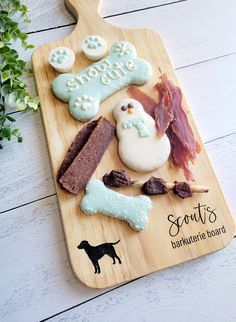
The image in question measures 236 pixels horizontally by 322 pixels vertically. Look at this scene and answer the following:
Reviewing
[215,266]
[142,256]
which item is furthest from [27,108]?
[215,266]

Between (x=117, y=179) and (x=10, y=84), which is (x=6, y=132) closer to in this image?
(x=10, y=84)

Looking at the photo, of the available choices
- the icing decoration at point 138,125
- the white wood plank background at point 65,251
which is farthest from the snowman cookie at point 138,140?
the white wood plank background at point 65,251

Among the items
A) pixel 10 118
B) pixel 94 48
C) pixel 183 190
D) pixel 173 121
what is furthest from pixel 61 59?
pixel 183 190

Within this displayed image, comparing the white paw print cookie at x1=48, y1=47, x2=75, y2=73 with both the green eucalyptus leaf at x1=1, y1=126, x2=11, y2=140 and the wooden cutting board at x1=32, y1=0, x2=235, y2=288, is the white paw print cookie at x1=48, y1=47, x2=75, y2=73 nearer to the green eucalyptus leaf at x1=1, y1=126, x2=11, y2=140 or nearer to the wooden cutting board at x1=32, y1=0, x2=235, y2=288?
the wooden cutting board at x1=32, y1=0, x2=235, y2=288

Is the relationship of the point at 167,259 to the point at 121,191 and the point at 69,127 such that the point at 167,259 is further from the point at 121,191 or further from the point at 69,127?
the point at 69,127

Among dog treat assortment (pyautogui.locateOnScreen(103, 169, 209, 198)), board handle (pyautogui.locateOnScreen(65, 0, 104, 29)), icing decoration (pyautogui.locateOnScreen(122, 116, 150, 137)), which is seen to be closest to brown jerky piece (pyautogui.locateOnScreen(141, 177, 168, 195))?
dog treat assortment (pyautogui.locateOnScreen(103, 169, 209, 198))

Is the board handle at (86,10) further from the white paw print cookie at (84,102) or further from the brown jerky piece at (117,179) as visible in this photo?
the brown jerky piece at (117,179)

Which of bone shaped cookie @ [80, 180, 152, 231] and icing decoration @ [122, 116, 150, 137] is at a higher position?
icing decoration @ [122, 116, 150, 137]
